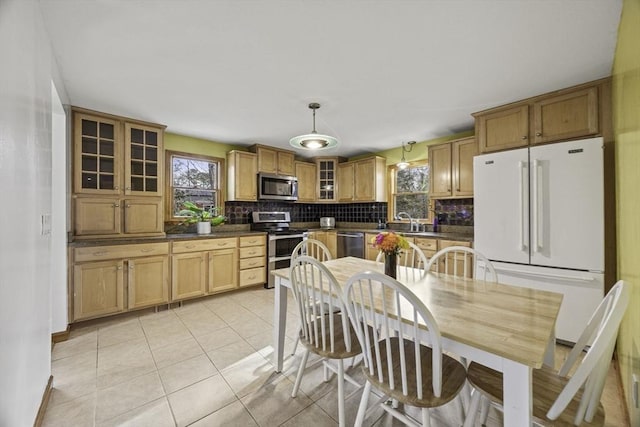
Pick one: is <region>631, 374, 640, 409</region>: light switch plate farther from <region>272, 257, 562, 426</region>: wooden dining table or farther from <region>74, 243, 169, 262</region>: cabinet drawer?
<region>74, 243, 169, 262</region>: cabinet drawer

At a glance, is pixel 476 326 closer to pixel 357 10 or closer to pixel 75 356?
pixel 357 10

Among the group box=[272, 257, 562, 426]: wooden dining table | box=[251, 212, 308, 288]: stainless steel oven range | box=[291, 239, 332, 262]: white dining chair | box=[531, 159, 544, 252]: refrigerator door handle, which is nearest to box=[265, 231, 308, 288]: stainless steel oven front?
box=[251, 212, 308, 288]: stainless steel oven range

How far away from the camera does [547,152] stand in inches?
95.2

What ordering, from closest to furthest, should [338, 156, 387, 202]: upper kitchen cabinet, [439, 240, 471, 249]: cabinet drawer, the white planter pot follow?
[439, 240, 471, 249]: cabinet drawer → the white planter pot → [338, 156, 387, 202]: upper kitchen cabinet

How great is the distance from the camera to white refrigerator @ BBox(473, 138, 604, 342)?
2213 millimetres

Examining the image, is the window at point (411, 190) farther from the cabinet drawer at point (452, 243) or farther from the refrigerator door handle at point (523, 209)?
the refrigerator door handle at point (523, 209)

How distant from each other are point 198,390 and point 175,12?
92.9 inches

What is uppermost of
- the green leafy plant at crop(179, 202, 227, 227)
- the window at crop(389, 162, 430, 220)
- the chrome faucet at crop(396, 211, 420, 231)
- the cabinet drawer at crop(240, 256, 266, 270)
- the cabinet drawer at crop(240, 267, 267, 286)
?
the window at crop(389, 162, 430, 220)

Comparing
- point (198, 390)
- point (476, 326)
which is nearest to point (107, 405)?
point (198, 390)

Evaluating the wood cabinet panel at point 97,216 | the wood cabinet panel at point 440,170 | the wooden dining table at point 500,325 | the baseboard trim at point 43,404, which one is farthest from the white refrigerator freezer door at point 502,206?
the wood cabinet panel at point 97,216

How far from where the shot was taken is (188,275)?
3410 mm

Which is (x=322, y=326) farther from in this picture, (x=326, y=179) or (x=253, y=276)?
(x=326, y=179)

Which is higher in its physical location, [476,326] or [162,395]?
[476,326]

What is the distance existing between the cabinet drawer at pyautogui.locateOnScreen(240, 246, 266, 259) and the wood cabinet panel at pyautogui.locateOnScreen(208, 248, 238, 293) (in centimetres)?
10
